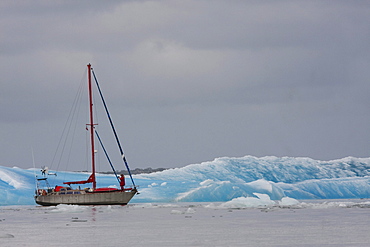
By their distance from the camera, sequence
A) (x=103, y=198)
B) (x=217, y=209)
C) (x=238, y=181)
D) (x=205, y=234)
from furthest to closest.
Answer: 1. (x=238, y=181)
2. (x=103, y=198)
3. (x=217, y=209)
4. (x=205, y=234)

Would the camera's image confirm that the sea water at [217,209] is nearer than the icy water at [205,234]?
No

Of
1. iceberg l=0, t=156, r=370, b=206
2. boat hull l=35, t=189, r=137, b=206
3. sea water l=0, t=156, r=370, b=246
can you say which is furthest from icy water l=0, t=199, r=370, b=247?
iceberg l=0, t=156, r=370, b=206

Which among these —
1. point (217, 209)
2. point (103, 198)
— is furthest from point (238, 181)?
point (217, 209)

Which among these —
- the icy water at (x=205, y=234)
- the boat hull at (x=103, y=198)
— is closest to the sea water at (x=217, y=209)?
the icy water at (x=205, y=234)

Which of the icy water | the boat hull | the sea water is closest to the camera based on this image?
the icy water

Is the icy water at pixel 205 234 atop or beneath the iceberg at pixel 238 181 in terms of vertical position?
atop

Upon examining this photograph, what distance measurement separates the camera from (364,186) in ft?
179

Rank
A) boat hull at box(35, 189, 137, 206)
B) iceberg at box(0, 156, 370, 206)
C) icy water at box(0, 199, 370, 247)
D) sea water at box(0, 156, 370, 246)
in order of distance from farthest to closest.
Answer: iceberg at box(0, 156, 370, 206)
boat hull at box(35, 189, 137, 206)
sea water at box(0, 156, 370, 246)
icy water at box(0, 199, 370, 247)

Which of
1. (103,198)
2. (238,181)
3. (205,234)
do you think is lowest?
(238,181)

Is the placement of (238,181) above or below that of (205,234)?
below

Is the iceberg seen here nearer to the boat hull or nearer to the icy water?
the boat hull

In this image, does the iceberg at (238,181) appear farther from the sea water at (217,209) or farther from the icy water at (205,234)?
the icy water at (205,234)

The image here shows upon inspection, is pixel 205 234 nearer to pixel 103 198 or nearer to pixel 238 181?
pixel 103 198

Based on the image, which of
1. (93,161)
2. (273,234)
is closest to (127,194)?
(93,161)
